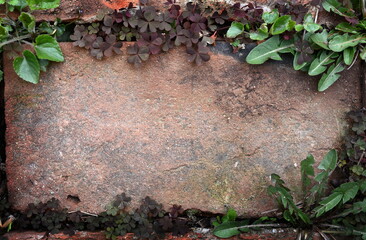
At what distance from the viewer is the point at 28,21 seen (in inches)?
125

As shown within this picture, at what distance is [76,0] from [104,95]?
0.72 meters

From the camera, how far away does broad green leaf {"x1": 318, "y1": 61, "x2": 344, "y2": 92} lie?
3.23m

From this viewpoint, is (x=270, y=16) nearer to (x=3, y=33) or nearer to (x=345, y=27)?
(x=345, y=27)

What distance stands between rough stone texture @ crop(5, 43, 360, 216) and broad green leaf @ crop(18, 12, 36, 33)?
0.87 feet

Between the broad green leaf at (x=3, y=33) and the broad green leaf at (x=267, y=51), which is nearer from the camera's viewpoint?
the broad green leaf at (x=3, y=33)

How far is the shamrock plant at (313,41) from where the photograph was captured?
3.18 meters

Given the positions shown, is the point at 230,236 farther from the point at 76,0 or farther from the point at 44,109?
the point at 76,0

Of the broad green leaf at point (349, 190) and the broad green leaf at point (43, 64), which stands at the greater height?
the broad green leaf at point (43, 64)

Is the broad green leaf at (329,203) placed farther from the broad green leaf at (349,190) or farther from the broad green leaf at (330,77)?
the broad green leaf at (330,77)

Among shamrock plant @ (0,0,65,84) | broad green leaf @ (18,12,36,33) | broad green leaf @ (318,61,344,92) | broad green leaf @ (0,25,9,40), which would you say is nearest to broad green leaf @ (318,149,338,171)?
broad green leaf @ (318,61,344,92)

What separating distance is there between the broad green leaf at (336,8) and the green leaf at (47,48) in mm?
1945

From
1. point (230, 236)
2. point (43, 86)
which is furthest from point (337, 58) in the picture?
point (43, 86)

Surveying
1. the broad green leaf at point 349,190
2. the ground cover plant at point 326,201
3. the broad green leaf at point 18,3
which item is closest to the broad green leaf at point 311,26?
the ground cover plant at point 326,201

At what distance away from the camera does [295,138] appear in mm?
3348
